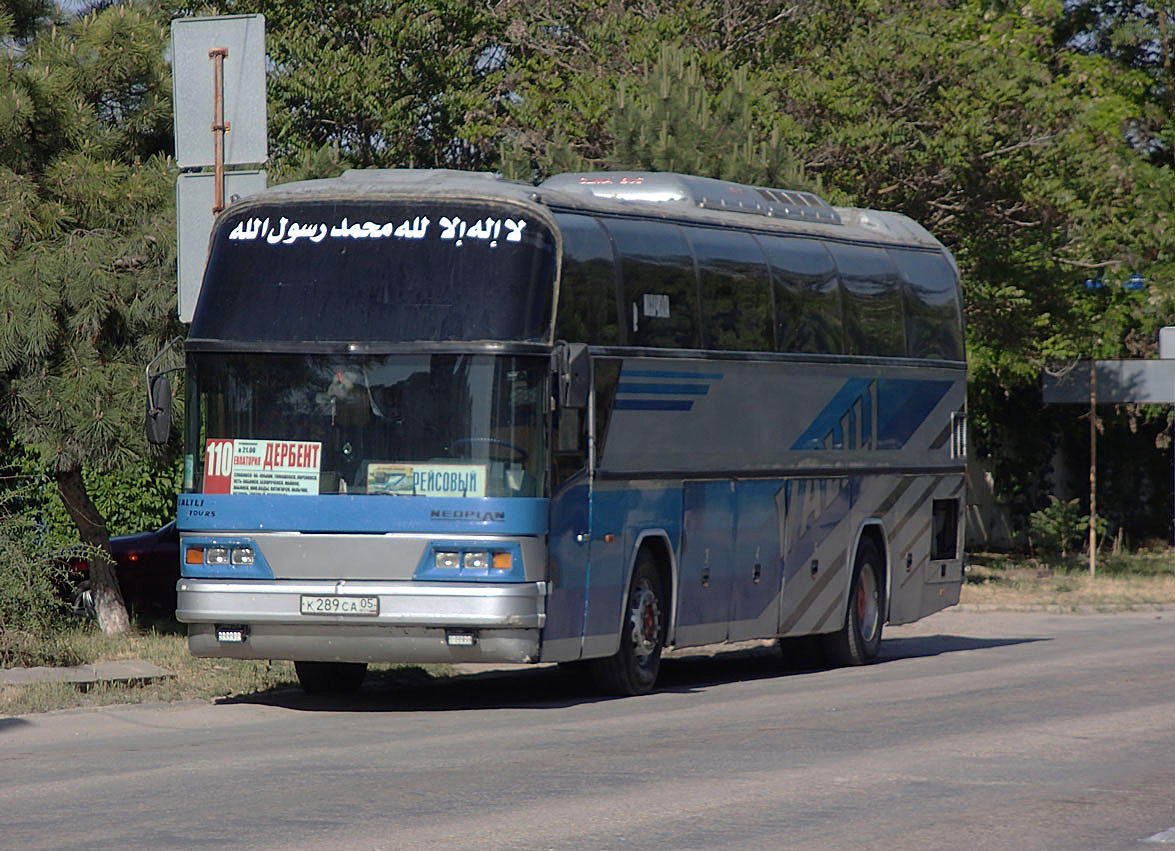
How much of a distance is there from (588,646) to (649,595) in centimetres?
117

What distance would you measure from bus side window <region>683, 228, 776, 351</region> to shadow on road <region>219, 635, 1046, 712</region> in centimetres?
287

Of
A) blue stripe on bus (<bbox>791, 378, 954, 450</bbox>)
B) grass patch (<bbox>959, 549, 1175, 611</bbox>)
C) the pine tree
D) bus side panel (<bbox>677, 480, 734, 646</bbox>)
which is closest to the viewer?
bus side panel (<bbox>677, 480, 734, 646</bbox>)

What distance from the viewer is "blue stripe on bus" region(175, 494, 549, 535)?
1317 centimetres

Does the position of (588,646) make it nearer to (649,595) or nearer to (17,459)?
(649,595)

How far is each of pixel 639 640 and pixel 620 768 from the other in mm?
4610

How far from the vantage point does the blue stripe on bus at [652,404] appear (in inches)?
573

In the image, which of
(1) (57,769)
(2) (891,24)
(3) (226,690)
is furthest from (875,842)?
(2) (891,24)

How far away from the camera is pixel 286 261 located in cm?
1383

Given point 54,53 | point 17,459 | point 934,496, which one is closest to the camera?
point 54,53

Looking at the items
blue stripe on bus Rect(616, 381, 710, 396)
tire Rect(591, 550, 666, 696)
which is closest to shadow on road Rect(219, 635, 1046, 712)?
tire Rect(591, 550, 666, 696)

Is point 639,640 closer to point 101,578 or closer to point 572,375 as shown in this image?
point 572,375

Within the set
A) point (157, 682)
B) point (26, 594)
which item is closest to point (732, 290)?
point (157, 682)

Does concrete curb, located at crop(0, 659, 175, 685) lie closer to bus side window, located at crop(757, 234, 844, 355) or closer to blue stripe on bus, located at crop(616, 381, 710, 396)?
blue stripe on bus, located at crop(616, 381, 710, 396)

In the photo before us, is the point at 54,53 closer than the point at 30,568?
No
